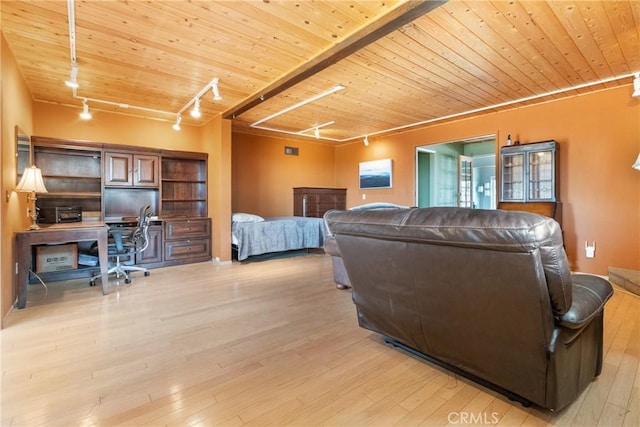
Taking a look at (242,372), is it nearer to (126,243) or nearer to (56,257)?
(126,243)

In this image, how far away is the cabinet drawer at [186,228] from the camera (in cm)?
503

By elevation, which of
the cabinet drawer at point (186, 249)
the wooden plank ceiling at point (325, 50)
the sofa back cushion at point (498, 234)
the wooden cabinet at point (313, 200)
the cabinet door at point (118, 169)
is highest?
the wooden plank ceiling at point (325, 50)

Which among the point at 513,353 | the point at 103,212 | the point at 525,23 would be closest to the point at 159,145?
the point at 103,212

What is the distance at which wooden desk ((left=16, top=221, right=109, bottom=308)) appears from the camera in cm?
311

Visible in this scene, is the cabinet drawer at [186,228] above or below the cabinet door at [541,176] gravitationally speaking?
below

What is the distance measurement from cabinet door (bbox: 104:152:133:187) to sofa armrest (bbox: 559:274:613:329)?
5487mm

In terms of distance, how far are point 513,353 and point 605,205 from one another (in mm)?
4030

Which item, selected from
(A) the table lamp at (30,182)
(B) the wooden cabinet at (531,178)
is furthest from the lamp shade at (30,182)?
(B) the wooden cabinet at (531,178)

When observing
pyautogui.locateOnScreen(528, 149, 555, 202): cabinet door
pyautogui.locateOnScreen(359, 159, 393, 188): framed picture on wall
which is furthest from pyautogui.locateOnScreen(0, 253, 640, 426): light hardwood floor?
pyautogui.locateOnScreen(359, 159, 393, 188): framed picture on wall

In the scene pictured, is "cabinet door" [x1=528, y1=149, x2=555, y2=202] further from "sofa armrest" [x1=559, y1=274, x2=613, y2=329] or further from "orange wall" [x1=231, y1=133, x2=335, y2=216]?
"orange wall" [x1=231, y1=133, x2=335, y2=216]

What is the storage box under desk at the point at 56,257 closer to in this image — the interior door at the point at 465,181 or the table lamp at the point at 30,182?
the table lamp at the point at 30,182

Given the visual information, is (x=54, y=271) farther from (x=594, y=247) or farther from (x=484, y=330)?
(x=594, y=247)

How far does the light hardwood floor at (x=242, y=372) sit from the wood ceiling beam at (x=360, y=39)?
8.06 ft

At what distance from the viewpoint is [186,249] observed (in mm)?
5219
